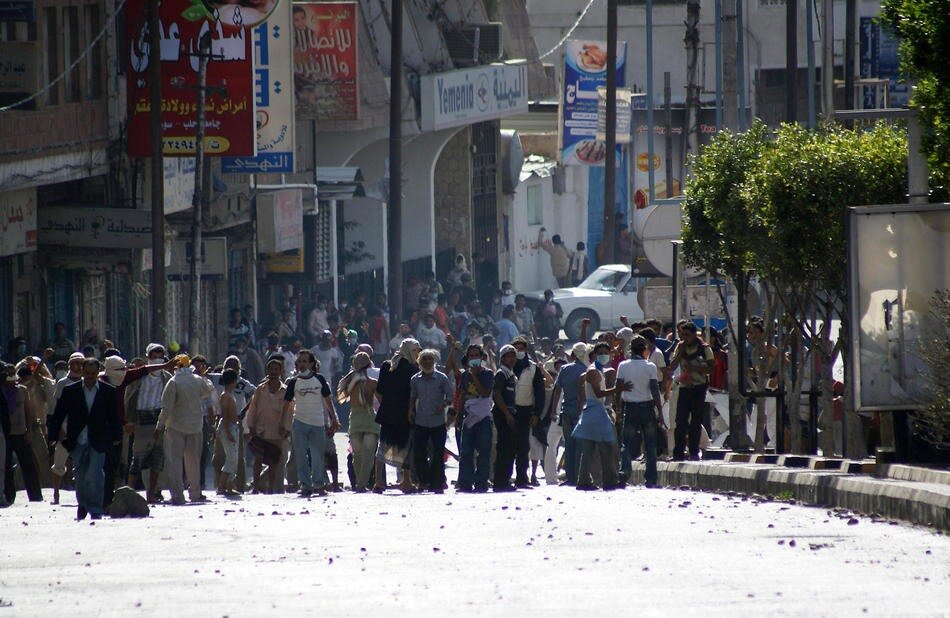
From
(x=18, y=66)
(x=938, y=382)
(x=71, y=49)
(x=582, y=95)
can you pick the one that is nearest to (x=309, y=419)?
(x=938, y=382)

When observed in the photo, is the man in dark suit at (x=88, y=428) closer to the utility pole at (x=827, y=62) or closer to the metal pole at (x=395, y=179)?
the utility pole at (x=827, y=62)

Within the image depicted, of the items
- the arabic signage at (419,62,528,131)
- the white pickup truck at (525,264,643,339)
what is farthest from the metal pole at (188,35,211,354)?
the white pickup truck at (525,264,643,339)

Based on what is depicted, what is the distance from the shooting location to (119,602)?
9906 mm

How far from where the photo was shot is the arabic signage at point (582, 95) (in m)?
50.1

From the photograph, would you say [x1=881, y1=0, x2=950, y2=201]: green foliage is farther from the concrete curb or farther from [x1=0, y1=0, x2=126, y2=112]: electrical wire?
[x1=0, y1=0, x2=126, y2=112]: electrical wire

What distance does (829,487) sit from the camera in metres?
14.8

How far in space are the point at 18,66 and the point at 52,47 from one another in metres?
2.04

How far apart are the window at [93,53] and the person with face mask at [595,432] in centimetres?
1358

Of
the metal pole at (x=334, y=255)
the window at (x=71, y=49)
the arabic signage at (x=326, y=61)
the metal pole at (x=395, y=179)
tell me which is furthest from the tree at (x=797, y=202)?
the metal pole at (x=334, y=255)

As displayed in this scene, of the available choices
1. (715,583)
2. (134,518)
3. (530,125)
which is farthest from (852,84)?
(530,125)

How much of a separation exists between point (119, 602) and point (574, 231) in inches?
2007

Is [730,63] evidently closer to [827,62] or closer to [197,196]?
[827,62]

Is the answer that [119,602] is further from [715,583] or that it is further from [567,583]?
[715,583]

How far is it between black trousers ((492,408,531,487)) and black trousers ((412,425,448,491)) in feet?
1.84
